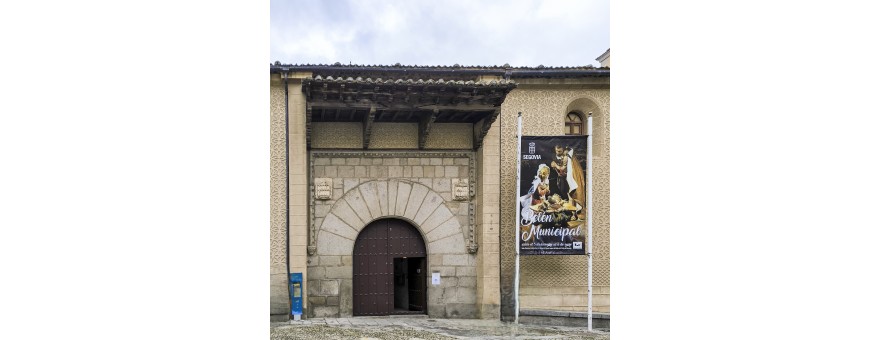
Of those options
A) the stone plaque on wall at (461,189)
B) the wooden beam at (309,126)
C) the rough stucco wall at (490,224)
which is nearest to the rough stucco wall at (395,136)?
the stone plaque on wall at (461,189)

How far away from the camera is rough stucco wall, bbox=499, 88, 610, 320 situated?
14211 mm

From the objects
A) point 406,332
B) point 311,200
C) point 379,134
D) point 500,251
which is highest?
point 379,134

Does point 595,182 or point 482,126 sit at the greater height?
point 482,126

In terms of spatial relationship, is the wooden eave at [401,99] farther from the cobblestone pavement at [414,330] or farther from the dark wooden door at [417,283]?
the cobblestone pavement at [414,330]

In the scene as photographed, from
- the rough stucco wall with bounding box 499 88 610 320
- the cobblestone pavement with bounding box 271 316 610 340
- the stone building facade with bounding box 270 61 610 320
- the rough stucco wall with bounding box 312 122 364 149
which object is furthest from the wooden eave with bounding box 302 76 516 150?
the cobblestone pavement with bounding box 271 316 610 340

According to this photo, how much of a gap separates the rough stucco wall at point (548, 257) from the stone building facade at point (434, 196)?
0.02 meters

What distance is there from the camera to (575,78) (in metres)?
14.2

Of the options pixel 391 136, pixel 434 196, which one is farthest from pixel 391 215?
pixel 391 136

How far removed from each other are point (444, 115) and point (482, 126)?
687 mm

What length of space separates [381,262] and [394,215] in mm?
880

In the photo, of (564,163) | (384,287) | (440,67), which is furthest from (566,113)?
(384,287)

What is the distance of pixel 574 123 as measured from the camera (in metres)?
14.7

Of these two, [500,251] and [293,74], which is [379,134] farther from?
[500,251]

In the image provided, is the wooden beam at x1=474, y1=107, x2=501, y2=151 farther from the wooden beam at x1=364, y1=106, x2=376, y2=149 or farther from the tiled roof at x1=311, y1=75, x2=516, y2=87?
the wooden beam at x1=364, y1=106, x2=376, y2=149
